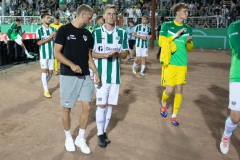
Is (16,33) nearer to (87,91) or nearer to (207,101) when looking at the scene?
(207,101)

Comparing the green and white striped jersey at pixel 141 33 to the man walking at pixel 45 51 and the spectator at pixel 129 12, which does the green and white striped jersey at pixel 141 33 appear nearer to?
the man walking at pixel 45 51

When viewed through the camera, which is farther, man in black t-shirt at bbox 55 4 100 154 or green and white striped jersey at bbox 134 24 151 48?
green and white striped jersey at bbox 134 24 151 48

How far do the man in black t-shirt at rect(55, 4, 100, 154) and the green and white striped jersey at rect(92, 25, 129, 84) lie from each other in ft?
0.66

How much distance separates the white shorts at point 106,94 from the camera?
4.71m

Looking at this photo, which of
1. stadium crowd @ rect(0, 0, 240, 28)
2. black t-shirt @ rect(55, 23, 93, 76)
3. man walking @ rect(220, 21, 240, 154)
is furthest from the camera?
stadium crowd @ rect(0, 0, 240, 28)

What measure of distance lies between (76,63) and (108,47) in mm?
665

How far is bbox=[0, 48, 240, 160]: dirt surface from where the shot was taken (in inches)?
179

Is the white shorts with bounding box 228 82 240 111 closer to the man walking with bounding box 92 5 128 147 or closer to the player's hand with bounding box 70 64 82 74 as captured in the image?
the man walking with bounding box 92 5 128 147

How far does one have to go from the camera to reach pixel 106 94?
4750 mm

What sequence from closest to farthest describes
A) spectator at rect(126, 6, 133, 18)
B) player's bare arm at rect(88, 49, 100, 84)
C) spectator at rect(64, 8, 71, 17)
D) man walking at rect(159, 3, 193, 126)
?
player's bare arm at rect(88, 49, 100, 84) < man walking at rect(159, 3, 193, 126) < spectator at rect(126, 6, 133, 18) < spectator at rect(64, 8, 71, 17)

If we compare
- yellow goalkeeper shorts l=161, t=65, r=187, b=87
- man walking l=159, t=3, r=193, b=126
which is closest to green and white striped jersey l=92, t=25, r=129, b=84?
man walking l=159, t=3, r=193, b=126

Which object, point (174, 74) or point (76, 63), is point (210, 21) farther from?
point (76, 63)

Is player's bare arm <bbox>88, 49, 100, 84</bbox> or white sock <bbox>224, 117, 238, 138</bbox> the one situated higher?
player's bare arm <bbox>88, 49, 100, 84</bbox>

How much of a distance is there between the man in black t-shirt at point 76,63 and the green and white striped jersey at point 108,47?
0.66ft
